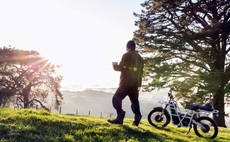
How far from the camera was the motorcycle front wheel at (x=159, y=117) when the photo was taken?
1060 cm

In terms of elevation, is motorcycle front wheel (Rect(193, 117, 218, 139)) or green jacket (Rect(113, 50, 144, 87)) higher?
green jacket (Rect(113, 50, 144, 87))

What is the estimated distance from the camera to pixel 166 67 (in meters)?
21.8

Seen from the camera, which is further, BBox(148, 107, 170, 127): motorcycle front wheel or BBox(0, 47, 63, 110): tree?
BBox(0, 47, 63, 110): tree

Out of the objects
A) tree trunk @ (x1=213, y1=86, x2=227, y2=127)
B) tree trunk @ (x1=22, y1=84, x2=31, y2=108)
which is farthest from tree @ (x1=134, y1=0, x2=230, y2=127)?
tree trunk @ (x1=22, y1=84, x2=31, y2=108)

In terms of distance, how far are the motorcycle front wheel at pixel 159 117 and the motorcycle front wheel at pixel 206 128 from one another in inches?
44.4

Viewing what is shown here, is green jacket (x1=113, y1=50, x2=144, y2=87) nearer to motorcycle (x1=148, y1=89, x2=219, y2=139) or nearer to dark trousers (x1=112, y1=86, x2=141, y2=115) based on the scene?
dark trousers (x1=112, y1=86, x2=141, y2=115)

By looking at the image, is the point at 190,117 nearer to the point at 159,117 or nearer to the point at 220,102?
the point at 159,117

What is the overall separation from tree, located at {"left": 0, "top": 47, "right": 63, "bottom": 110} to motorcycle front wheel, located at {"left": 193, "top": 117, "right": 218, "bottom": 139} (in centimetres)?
2655

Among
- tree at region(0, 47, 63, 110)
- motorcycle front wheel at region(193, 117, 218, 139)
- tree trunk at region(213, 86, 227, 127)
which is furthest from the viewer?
tree at region(0, 47, 63, 110)

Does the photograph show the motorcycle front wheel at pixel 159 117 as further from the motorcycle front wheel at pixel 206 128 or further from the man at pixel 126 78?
the man at pixel 126 78

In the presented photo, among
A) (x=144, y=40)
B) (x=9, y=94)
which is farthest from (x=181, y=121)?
(x=9, y=94)

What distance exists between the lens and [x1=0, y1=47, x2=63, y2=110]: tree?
108 feet

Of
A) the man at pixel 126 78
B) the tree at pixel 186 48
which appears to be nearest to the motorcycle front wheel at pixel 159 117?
the man at pixel 126 78

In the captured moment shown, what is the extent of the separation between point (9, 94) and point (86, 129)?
2770cm
